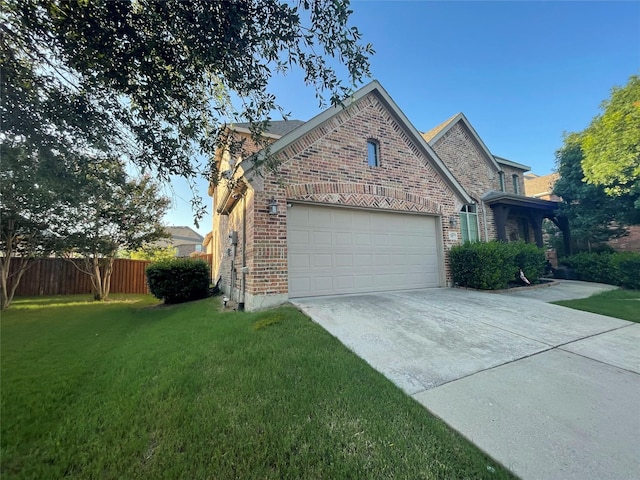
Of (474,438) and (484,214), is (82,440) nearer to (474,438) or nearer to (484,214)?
(474,438)

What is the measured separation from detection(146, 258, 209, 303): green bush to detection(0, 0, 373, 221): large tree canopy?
642 centimetres

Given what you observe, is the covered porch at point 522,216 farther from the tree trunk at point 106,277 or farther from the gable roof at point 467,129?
the tree trunk at point 106,277

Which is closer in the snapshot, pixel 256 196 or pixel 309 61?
pixel 309 61

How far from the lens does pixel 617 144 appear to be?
33.5 ft

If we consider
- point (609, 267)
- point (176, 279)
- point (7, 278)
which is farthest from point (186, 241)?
point (609, 267)

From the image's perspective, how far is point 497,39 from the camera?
864 cm

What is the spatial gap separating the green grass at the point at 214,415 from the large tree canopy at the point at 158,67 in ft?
7.65

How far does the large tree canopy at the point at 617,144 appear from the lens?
9.86 meters

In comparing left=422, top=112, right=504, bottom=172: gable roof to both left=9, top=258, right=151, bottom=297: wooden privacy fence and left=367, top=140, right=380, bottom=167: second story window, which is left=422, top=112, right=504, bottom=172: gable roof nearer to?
left=367, top=140, right=380, bottom=167: second story window

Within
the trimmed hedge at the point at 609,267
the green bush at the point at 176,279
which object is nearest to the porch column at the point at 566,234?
the trimmed hedge at the point at 609,267

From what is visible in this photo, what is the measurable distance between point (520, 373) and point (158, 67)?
544cm

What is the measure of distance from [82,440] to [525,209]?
55.2ft

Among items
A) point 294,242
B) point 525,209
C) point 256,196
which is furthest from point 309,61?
point 525,209

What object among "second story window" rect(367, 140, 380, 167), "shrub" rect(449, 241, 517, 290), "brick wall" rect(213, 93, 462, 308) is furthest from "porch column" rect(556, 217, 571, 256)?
"second story window" rect(367, 140, 380, 167)
